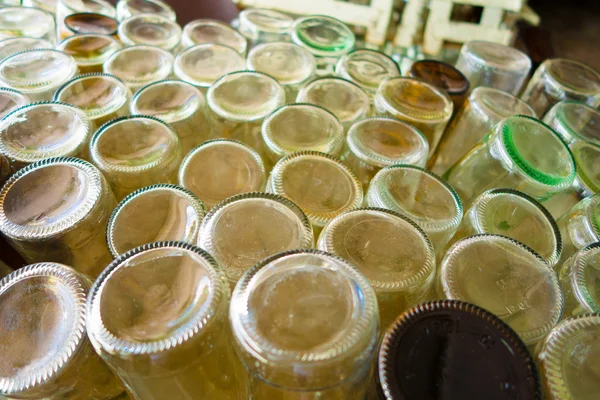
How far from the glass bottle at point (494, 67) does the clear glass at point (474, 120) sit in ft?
0.31

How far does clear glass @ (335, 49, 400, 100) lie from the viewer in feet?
2.72

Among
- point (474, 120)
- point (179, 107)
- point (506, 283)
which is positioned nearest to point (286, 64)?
point (179, 107)

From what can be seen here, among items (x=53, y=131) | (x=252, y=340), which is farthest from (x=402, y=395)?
(x=53, y=131)

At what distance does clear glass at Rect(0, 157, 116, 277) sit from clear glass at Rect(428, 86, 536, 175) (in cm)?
60

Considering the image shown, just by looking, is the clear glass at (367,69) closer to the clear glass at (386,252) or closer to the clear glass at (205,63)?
the clear glass at (205,63)

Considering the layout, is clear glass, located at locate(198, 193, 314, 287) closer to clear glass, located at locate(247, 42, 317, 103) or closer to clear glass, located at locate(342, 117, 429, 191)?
clear glass, located at locate(342, 117, 429, 191)

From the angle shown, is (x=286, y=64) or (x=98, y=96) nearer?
(x=98, y=96)

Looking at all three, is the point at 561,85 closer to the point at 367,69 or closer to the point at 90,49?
the point at 367,69

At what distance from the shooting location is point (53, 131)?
604 mm

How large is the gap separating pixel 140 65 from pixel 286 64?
27cm

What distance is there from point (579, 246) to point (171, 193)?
53cm

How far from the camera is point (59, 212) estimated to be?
489 millimetres

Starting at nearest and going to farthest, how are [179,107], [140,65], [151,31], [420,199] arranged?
[420,199] → [179,107] → [140,65] → [151,31]

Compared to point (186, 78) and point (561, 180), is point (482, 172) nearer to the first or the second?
point (561, 180)
